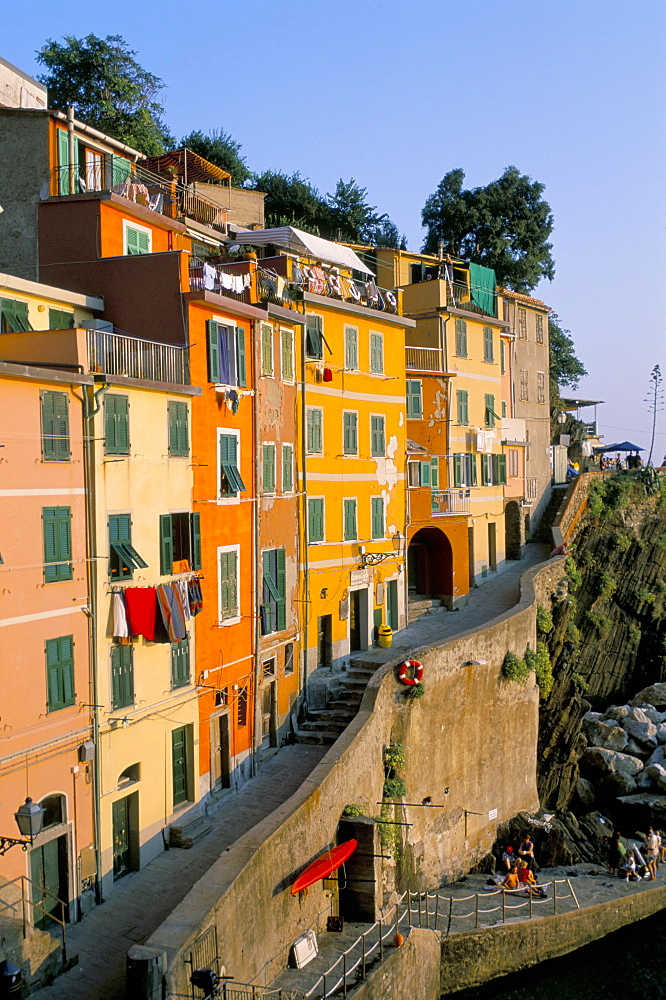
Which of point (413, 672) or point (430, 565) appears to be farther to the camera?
point (430, 565)

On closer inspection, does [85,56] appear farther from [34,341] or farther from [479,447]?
[34,341]

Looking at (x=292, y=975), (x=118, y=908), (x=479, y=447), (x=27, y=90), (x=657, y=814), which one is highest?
(x=27, y=90)

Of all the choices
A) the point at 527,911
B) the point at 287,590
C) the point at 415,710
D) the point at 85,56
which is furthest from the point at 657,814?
the point at 85,56

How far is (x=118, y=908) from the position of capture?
2127cm

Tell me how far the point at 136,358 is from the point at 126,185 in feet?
25.5

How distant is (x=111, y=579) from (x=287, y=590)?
365 inches

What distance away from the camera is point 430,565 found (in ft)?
144

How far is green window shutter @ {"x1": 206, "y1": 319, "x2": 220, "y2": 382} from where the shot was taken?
26266 mm

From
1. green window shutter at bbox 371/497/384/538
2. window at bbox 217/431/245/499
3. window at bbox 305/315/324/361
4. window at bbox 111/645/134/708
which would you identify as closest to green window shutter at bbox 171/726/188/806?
window at bbox 111/645/134/708

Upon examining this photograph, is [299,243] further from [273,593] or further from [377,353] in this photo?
[273,593]

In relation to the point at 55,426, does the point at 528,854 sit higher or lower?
lower

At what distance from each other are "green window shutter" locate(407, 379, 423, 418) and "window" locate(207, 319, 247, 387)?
1618 cm

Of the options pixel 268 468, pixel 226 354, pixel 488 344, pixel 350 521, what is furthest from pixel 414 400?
pixel 226 354

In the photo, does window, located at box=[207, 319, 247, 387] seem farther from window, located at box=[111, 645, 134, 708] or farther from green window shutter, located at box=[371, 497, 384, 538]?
green window shutter, located at box=[371, 497, 384, 538]
